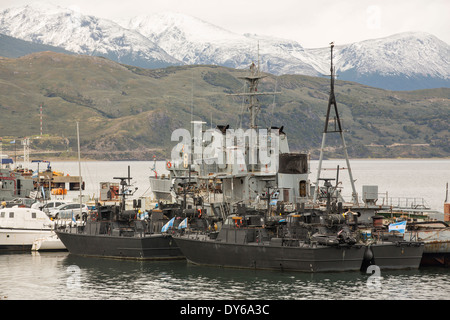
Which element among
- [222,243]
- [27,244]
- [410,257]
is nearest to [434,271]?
[410,257]

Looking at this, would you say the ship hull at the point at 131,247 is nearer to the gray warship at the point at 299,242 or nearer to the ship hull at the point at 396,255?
the gray warship at the point at 299,242

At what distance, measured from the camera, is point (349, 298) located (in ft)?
129

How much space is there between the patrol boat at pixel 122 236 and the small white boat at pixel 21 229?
167 inches

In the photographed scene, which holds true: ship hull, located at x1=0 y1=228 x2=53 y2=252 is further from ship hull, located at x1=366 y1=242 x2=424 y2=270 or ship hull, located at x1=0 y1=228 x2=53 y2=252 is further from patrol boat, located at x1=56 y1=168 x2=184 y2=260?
ship hull, located at x1=366 y1=242 x2=424 y2=270

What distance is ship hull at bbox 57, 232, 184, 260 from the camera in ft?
166

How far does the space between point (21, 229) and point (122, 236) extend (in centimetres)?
1192

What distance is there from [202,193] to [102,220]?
11.8m

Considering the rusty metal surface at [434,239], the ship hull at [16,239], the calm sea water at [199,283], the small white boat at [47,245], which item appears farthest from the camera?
the ship hull at [16,239]

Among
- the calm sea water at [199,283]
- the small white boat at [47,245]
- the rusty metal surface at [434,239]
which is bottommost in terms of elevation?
the calm sea water at [199,283]

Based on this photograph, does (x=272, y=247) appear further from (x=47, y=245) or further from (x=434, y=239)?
(x=47, y=245)

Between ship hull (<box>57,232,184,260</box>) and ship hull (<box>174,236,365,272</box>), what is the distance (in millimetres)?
5040

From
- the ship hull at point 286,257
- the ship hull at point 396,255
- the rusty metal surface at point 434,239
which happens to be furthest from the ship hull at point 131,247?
the rusty metal surface at point 434,239

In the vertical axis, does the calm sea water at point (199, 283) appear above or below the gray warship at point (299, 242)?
below

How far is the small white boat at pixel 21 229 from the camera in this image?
58062 millimetres
